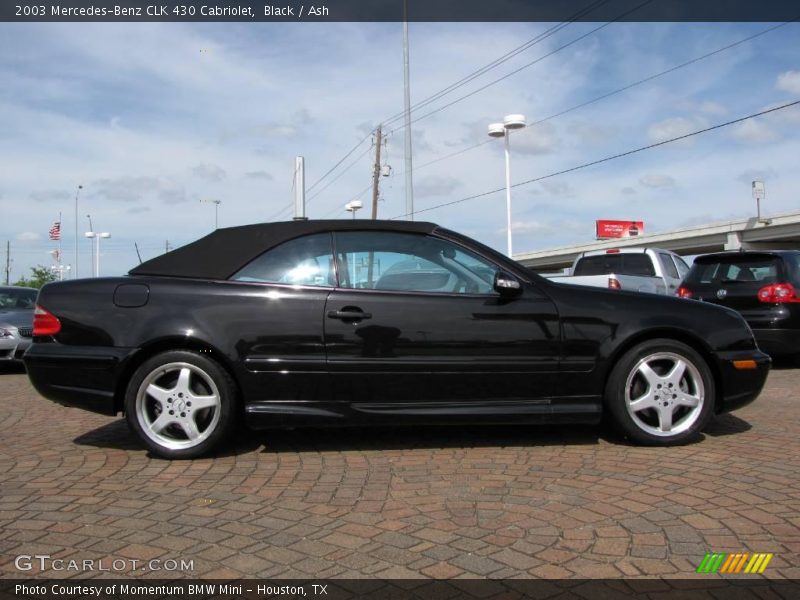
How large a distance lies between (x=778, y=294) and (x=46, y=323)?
24.8 ft

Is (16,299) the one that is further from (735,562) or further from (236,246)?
(735,562)

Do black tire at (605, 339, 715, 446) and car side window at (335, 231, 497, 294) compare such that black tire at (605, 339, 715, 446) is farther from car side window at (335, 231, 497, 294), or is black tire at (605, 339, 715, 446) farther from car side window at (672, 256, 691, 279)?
car side window at (672, 256, 691, 279)

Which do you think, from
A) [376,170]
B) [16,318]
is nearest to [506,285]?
[16,318]

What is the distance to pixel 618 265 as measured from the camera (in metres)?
12.1

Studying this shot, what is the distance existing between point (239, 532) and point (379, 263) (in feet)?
6.49

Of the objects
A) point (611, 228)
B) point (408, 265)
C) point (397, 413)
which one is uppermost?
point (611, 228)

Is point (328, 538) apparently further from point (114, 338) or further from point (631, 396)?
point (631, 396)

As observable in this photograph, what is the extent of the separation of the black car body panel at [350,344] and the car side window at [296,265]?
49 mm

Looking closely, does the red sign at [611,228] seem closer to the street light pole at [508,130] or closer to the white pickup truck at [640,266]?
the street light pole at [508,130]

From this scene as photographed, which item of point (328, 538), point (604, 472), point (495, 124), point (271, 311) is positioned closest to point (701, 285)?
point (604, 472)

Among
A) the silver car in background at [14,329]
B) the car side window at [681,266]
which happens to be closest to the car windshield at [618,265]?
the car side window at [681,266]

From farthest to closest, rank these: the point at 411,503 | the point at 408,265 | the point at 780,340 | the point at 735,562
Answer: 1. the point at 780,340
2. the point at 408,265
3. the point at 411,503
4. the point at 735,562
